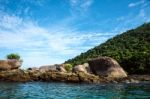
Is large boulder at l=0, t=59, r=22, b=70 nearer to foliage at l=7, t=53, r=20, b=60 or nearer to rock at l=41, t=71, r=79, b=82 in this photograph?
foliage at l=7, t=53, r=20, b=60

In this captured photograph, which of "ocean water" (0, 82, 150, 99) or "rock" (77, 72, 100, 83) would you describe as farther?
"rock" (77, 72, 100, 83)

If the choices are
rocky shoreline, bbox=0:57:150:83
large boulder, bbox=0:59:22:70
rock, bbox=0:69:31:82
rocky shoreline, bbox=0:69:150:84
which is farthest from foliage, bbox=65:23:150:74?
rock, bbox=0:69:31:82

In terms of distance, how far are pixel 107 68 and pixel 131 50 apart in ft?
189

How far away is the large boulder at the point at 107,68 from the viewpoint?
6631 centimetres

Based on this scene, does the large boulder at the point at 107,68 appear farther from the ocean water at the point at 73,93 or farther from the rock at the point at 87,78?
the ocean water at the point at 73,93

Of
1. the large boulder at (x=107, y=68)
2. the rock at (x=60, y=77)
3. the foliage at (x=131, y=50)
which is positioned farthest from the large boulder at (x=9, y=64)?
the foliage at (x=131, y=50)

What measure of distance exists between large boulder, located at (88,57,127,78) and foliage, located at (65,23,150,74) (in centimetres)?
1959

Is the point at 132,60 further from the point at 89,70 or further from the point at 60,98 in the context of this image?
the point at 60,98

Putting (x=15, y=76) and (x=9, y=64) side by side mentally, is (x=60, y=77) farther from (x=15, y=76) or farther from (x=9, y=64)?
(x=9, y=64)

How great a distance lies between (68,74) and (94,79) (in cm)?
515

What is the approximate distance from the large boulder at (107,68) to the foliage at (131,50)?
19.6 meters

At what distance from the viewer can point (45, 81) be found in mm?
60375

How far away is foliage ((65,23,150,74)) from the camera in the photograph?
89.2 meters

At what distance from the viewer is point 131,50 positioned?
123m
